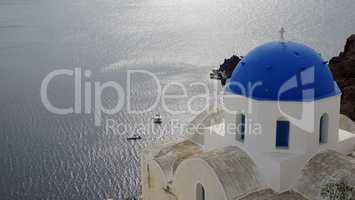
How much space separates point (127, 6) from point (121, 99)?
48.9 m

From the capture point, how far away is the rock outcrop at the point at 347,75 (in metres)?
32.0

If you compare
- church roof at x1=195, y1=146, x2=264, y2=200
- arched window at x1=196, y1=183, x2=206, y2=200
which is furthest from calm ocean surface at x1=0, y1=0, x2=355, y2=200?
church roof at x1=195, y1=146, x2=264, y2=200

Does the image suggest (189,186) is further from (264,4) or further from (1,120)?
(264,4)

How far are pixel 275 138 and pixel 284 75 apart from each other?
1.64 meters

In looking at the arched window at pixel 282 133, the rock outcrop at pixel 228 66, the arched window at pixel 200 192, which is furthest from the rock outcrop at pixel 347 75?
the arched window at pixel 200 192

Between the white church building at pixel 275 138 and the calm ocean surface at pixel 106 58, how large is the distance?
14309mm

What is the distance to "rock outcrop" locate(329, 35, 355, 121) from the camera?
32.0 m

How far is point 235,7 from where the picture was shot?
250 feet

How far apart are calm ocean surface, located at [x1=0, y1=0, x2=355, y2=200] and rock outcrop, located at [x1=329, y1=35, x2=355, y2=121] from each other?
30.8ft

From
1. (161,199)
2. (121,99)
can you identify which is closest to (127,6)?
(121,99)

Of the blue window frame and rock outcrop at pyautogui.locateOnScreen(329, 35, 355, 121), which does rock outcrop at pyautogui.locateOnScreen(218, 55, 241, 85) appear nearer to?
rock outcrop at pyautogui.locateOnScreen(329, 35, 355, 121)

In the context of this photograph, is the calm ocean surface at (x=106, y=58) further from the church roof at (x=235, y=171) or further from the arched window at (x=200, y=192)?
the church roof at (x=235, y=171)

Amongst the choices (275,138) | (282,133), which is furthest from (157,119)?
(275,138)

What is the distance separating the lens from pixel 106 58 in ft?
157
